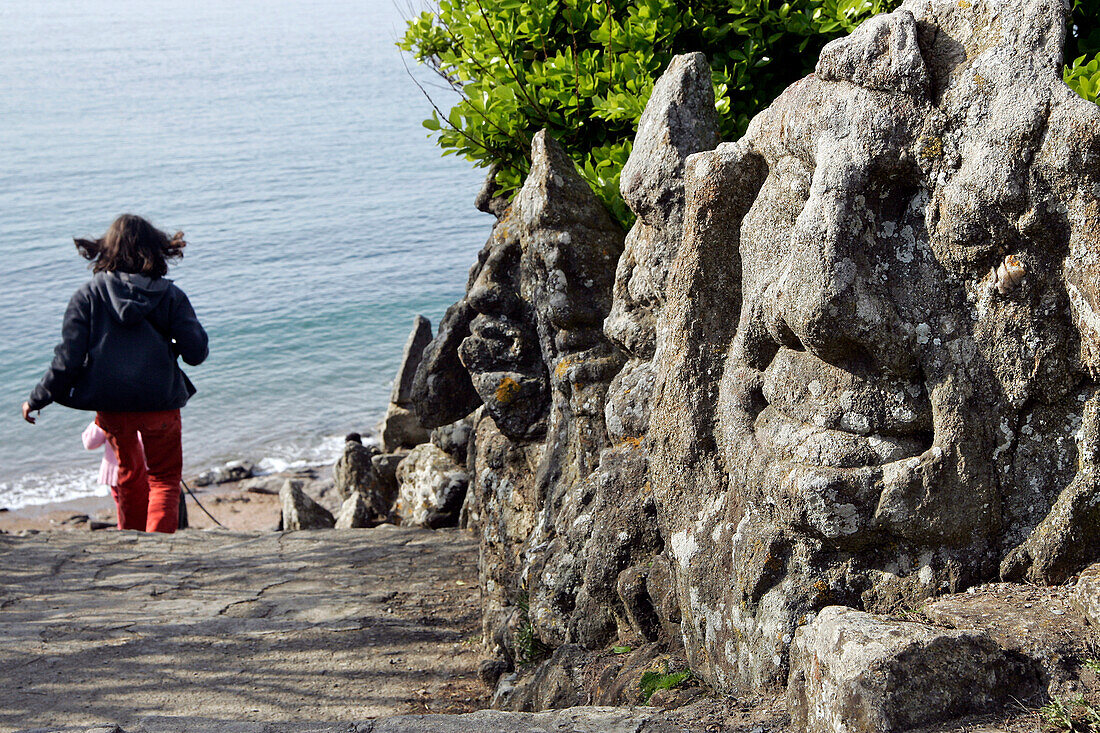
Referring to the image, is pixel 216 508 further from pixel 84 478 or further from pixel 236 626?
pixel 236 626

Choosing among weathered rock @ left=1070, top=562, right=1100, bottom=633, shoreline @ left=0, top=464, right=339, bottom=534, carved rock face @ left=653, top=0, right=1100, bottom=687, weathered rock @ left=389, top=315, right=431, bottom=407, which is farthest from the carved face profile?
shoreline @ left=0, top=464, right=339, bottom=534

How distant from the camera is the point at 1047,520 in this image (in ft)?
8.75

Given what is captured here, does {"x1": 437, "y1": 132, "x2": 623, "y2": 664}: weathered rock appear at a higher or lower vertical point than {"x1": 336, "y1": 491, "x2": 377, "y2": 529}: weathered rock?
higher

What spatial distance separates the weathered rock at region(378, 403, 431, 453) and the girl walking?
4267 mm

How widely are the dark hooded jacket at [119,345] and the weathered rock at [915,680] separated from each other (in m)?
5.62

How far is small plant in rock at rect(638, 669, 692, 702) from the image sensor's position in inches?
132

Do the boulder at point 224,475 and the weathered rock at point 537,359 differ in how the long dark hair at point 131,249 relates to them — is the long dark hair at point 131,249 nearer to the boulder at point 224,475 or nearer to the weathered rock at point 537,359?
the weathered rock at point 537,359

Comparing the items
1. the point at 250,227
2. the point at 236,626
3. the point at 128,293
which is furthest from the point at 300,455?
the point at 250,227

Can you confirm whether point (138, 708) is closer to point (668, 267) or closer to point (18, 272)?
point (668, 267)

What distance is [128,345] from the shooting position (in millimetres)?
6656

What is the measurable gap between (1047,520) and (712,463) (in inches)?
46.6

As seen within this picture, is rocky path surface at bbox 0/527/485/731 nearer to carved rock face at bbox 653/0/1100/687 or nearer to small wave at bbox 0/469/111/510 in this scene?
carved rock face at bbox 653/0/1100/687

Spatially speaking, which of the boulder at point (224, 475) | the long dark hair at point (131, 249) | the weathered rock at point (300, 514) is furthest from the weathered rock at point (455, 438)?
the boulder at point (224, 475)

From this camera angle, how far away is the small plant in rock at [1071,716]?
2.25 meters
